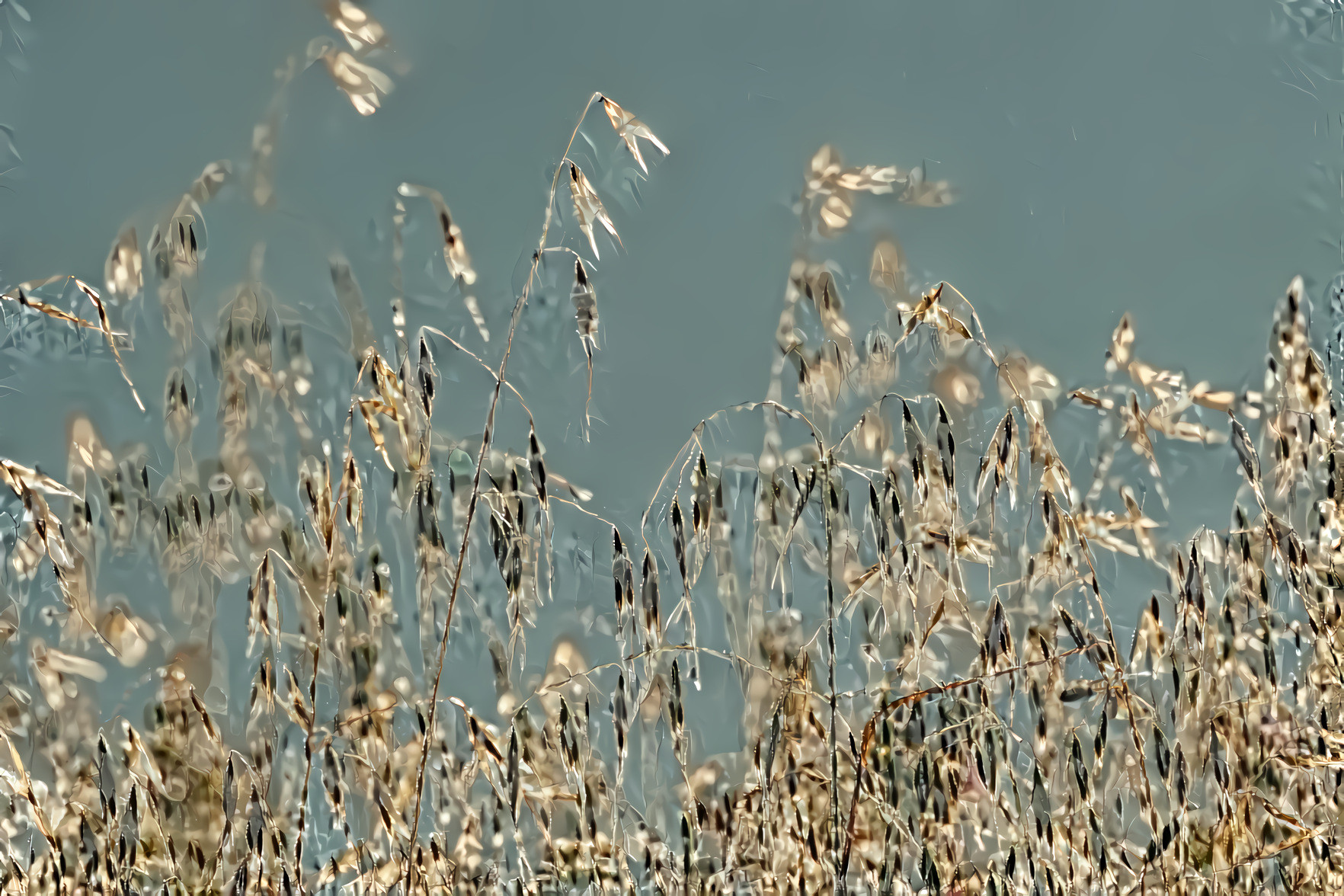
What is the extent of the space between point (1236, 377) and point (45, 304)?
63.8 inches

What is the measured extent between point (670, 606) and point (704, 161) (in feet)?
2.04

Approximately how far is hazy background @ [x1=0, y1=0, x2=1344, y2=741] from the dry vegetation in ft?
0.13

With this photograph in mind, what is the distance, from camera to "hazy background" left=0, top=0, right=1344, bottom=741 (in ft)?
4.12

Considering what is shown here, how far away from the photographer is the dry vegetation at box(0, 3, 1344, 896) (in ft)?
3.88

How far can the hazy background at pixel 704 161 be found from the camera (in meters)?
1.26

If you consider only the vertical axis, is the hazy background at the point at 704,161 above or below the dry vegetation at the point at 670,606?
above

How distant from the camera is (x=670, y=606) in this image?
50.3 inches

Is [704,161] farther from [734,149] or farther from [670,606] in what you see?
[670,606]

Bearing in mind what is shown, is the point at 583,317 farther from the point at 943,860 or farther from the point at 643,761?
the point at 943,860

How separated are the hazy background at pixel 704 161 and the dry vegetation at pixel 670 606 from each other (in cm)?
4

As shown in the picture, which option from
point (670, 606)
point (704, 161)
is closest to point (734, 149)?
point (704, 161)

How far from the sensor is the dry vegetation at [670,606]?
3.88ft

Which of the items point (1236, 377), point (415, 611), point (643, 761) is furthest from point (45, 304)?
point (1236, 377)

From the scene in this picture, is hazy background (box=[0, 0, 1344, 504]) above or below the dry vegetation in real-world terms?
above
